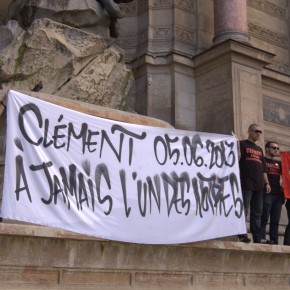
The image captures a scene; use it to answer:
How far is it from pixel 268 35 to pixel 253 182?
22.9 feet

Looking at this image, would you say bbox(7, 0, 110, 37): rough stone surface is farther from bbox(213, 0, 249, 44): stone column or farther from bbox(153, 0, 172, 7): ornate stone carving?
bbox(153, 0, 172, 7): ornate stone carving

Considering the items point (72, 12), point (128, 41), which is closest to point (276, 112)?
point (128, 41)

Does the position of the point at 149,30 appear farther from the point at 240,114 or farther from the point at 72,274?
the point at 72,274

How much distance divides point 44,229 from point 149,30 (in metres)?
7.65

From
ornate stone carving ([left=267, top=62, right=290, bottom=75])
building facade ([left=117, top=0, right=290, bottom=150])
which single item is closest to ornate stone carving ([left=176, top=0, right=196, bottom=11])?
building facade ([left=117, top=0, right=290, bottom=150])

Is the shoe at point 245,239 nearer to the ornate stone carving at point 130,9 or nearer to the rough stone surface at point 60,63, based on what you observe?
the rough stone surface at point 60,63

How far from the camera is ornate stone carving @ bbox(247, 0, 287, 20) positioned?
43.1 ft

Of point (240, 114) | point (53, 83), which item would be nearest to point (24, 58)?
point (53, 83)

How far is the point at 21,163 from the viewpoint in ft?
16.5

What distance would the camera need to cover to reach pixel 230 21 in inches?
450

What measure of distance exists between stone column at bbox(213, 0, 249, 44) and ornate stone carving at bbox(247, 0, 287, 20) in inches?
58.6

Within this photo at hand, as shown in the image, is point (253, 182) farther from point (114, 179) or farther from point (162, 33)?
point (162, 33)

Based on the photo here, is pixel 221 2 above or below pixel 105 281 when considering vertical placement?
above

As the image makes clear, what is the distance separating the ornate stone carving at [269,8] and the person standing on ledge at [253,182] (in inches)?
268
